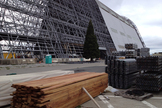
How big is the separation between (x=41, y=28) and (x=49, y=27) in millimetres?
2152

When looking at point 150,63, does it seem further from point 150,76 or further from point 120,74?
point 120,74

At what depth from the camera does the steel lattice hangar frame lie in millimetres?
23250

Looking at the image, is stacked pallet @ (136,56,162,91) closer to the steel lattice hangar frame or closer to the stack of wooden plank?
the stack of wooden plank

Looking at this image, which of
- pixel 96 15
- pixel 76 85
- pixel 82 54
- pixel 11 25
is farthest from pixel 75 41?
pixel 76 85

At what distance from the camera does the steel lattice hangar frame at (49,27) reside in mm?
23250

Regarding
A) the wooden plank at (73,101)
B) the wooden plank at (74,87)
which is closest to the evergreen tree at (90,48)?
the wooden plank at (74,87)

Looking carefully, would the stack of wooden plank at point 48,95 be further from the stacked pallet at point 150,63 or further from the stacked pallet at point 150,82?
the stacked pallet at point 150,63

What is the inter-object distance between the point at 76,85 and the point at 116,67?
12.8ft

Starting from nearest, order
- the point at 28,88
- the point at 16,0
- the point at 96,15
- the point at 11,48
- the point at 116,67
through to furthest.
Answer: the point at 28,88
the point at 116,67
the point at 11,48
the point at 16,0
the point at 96,15

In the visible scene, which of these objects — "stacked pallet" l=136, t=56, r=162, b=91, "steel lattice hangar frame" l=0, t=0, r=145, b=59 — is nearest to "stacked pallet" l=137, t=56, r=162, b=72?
"stacked pallet" l=136, t=56, r=162, b=91

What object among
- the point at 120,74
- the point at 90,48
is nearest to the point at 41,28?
the point at 90,48

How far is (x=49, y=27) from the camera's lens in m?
30.1

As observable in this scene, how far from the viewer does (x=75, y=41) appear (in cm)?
3369

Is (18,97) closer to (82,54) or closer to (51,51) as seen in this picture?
(51,51)
